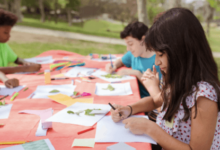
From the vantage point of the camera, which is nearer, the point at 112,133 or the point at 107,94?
the point at 112,133

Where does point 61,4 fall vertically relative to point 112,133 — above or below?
above

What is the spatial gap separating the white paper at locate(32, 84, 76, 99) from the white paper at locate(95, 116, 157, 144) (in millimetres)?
556

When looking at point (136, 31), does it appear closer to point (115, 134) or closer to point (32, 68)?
point (32, 68)

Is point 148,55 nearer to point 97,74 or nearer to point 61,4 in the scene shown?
point 97,74

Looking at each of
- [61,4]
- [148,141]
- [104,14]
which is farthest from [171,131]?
[61,4]

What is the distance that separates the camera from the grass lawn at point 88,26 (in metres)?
6.65

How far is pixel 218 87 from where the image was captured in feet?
2.68

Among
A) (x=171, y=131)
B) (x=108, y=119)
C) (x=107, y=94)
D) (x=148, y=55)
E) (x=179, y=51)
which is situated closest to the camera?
(x=179, y=51)

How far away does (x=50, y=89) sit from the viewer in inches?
62.3

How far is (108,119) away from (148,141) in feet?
0.89

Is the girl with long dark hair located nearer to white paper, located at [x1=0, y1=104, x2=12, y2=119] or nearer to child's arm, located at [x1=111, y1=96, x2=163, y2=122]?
child's arm, located at [x1=111, y1=96, x2=163, y2=122]

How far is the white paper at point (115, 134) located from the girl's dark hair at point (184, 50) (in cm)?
20

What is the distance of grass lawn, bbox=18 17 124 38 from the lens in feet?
21.8

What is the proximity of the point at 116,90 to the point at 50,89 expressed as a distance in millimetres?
506
